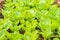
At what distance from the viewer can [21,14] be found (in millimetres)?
2320

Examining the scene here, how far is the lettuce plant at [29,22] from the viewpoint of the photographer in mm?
1921

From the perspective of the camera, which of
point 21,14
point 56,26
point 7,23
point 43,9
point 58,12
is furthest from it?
point 43,9

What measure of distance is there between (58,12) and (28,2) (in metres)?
0.49

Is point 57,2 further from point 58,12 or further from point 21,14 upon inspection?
point 21,14

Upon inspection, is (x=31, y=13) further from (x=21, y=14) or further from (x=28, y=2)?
(x=28, y=2)

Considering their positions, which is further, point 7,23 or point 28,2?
point 28,2

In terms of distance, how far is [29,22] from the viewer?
2271 millimetres

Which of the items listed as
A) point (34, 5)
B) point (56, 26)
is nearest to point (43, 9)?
point (34, 5)

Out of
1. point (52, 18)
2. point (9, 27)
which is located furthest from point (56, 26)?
point (9, 27)

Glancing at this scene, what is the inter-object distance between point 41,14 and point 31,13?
12cm

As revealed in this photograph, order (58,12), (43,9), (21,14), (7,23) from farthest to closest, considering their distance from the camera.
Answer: (43,9), (58,12), (21,14), (7,23)

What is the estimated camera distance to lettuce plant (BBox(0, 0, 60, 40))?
192 cm

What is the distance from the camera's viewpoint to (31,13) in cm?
241

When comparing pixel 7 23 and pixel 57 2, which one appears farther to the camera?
pixel 57 2
